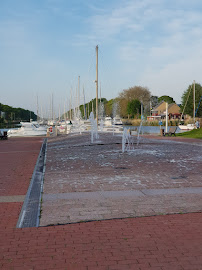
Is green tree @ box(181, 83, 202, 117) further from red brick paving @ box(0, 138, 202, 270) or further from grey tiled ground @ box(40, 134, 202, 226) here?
red brick paving @ box(0, 138, 202, 270)

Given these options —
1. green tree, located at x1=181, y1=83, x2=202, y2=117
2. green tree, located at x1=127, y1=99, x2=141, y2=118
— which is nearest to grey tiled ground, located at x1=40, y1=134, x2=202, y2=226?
green tree, located at x1=181, y1=83, x2=202, y2=117

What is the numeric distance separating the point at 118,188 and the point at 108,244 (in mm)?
3407

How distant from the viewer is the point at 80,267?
3.58m

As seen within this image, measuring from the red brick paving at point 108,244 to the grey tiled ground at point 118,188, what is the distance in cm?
44

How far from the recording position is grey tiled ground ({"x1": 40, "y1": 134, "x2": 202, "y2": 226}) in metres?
5.73

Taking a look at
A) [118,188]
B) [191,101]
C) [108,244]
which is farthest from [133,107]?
[108,244]

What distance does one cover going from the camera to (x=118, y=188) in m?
7.63

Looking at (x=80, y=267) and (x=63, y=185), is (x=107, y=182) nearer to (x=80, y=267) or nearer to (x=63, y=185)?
(x=63, y=185)

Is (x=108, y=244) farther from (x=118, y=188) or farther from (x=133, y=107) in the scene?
(x=133, y=107)

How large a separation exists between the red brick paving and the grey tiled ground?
17.4 inches

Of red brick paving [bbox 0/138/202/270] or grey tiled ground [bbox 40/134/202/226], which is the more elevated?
grey tiled ground [bbox 40/134/202/226]

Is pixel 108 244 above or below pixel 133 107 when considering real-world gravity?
below

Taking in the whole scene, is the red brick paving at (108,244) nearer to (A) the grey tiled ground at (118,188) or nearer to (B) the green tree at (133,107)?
(A) the grey tiled ground at (118,188)

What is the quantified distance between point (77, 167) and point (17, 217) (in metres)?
5.49
